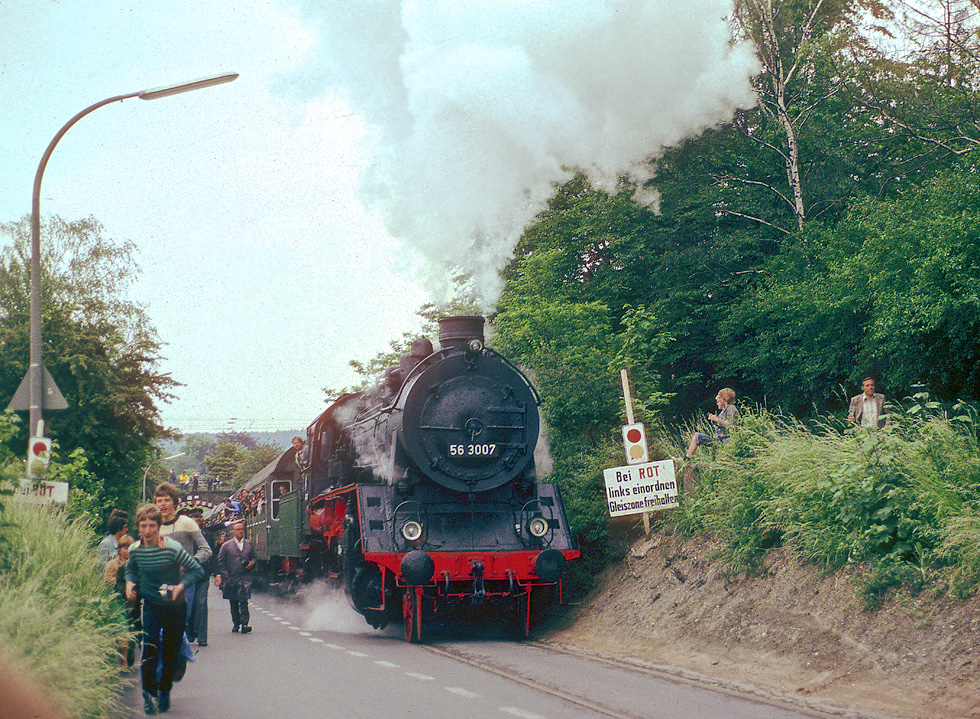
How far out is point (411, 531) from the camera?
43.4 ft

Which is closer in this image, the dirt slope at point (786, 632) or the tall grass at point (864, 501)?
the dirt slope at point (786, 632)

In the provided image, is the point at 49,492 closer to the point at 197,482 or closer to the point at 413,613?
the point at 413,613

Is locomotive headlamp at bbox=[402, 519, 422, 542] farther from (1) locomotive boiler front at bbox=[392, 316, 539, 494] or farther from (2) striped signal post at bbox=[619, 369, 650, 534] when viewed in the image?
(2) striped signal post at bbox=[619, 369, 650, 534]

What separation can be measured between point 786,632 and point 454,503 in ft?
15.3

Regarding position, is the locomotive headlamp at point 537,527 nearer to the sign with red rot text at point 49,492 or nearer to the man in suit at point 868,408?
the man in suit at point 868,408

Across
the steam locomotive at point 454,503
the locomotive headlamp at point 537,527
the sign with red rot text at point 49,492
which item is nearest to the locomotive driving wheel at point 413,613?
the steam locomotive at point 454,503

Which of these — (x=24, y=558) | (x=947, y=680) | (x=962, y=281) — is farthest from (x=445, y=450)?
(x=962, y=281)

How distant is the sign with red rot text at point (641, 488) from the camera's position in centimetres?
1402

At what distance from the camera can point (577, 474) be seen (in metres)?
16.3

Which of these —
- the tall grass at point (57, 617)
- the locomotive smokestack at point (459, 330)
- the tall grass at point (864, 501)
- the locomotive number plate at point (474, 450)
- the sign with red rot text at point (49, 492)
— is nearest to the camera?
the tall grass at point (57, 617)

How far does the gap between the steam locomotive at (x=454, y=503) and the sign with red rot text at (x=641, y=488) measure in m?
0.81

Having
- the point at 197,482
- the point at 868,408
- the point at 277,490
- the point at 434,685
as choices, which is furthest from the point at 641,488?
the point at 197,482

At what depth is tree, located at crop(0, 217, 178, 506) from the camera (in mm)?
33531

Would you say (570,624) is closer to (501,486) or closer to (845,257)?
(501,486)
